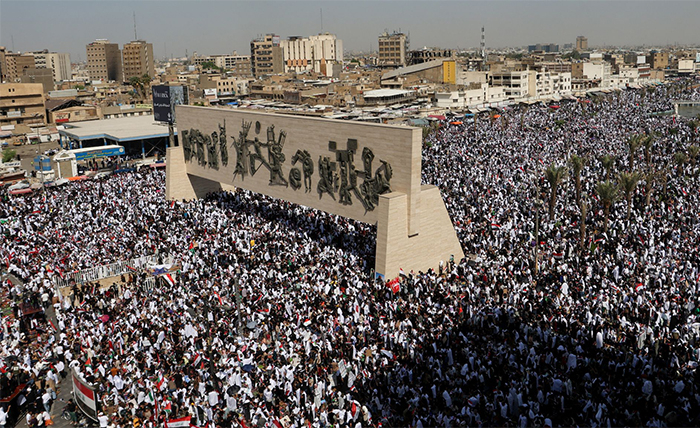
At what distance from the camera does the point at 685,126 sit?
59.0m

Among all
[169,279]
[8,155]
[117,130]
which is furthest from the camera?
[117,130]

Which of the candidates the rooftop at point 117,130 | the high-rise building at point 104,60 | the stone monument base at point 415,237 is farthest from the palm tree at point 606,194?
the high-rise building at point 104,60

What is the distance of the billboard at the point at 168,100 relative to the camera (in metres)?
43.1

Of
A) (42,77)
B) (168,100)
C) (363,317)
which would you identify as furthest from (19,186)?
(42,77)

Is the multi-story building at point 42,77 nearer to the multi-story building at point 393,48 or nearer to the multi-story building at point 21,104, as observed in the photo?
the multi-story building at point 21,104

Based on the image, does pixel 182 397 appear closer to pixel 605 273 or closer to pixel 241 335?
pixel 241 335

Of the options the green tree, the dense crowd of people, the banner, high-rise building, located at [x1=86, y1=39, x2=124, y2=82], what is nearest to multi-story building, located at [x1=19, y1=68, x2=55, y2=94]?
the green tree

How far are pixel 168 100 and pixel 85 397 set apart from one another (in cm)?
3155

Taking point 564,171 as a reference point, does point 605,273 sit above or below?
below

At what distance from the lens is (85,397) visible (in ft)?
50.1

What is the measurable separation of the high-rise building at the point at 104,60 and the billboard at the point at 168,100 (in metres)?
143

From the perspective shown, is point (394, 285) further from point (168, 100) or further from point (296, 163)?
point (168, 100)

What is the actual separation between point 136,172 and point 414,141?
27686 mm

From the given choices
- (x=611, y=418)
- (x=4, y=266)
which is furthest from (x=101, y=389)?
(x=4, y=266)
